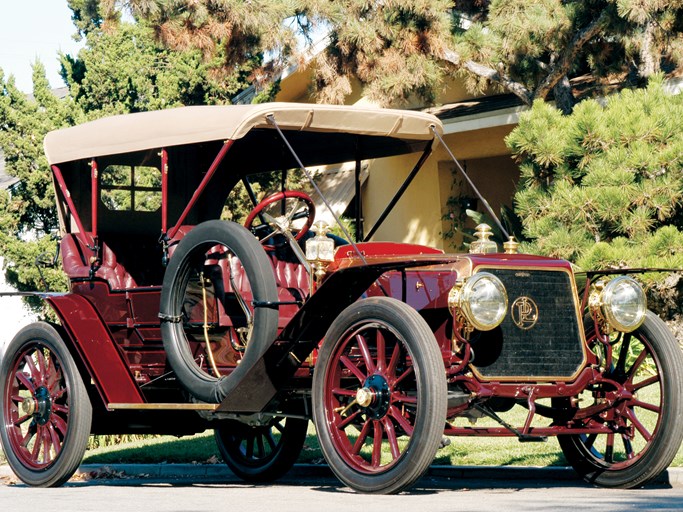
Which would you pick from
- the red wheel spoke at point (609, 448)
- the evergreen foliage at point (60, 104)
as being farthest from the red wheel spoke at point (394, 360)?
the evergreen foliage at point (60, 104)

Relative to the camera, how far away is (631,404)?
6883 mm

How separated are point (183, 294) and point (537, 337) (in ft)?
7.39

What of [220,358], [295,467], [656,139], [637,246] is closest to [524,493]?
[220,358]

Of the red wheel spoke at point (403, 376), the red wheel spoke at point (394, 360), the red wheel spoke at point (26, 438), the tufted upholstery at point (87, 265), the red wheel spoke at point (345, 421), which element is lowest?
the red wheel spoke at point (26, 438)

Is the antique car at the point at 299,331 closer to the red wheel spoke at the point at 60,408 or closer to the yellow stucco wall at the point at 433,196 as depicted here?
the red wheel spoke at the point at 60,408

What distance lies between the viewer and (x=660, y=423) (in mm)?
6656

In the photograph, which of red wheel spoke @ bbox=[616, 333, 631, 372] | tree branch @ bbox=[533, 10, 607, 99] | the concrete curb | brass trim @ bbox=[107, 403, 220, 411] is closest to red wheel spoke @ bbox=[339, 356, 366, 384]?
brass trim @ bbox=[107, 403, 220, 411]

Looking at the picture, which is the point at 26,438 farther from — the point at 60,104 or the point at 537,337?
the point at 60,104

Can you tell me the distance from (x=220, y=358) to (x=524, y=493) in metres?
2.16

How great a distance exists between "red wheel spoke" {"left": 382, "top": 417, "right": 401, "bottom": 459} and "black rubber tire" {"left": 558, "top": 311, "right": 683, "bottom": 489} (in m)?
1.60

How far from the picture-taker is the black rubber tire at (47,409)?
7738 millimetres

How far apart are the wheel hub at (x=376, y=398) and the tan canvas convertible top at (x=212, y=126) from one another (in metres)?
1.96

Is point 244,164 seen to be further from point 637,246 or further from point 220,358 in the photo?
point 637,246

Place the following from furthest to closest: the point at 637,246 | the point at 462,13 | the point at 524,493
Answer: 1. the point at 462,13
2. the point at 637,246
3. the point at 524,493
